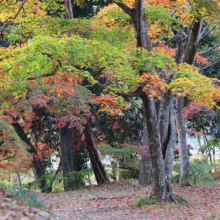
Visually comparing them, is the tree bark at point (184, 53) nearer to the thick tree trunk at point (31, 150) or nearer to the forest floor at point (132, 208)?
the forest floor at point (132, 208)

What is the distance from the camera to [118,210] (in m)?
7.97

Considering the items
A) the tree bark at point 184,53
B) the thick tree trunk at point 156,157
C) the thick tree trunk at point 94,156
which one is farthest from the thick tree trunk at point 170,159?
the thick tree trunk at point 94,156

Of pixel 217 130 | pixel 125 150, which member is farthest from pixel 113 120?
pixel 217 130

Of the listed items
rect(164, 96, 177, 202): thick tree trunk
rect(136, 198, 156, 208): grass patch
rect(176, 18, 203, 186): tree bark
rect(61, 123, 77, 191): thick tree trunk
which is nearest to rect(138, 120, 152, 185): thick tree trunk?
rect(176, 18, 203, 186): tree bark

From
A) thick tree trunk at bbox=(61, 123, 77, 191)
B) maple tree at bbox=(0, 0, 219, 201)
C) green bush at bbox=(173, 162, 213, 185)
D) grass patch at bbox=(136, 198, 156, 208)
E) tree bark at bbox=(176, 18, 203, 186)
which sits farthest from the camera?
thick tree trunk at bbox=(61, 123, 77, 191)

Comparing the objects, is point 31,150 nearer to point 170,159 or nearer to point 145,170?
point 145,170

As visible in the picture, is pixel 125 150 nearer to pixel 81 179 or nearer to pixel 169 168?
pixel 81 179

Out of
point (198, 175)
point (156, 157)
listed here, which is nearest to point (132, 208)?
point (156, 157)

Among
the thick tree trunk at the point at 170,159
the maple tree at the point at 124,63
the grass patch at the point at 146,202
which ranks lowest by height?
the grass patch at the point at 146,202

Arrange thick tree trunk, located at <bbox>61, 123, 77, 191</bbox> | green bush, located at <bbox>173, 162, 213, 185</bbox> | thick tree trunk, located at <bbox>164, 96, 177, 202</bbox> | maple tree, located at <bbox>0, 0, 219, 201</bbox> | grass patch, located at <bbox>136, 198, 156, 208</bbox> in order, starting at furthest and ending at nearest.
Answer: thick tree trunk, located at <bbox>61, 123, 77, 191</bbox> < green bush, located at <bbox>173, 162, 213, 185</bbox> < thick tree trunk, located at <bbox>164, 96, 177, 202</bbox> < grass patch, located at <bbox>136, 198, 156, 208</bbox> < maple tree, located at <bbox>0, 0, 219, 201</bbox>

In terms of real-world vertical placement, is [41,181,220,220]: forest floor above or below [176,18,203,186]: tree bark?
below

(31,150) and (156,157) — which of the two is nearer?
(156,157)

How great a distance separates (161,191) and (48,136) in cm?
1038

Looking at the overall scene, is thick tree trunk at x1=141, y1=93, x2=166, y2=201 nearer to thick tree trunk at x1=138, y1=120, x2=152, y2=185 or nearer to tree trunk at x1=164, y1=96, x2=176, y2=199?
tree trunk at x1=164, y1=96, x2=176, y2=199
